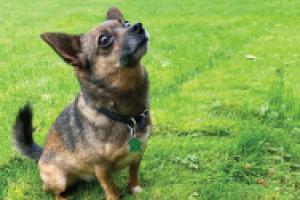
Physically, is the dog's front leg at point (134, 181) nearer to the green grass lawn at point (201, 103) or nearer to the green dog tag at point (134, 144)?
the green grass lawn at point (201, 103)

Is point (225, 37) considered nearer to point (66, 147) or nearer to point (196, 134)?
point (196, 134)

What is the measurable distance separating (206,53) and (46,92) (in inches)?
124

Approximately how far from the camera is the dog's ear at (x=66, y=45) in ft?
12.6

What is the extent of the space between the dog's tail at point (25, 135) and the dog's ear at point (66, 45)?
0.74 metres

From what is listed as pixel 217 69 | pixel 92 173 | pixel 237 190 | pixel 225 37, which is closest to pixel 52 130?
pixel 92 173

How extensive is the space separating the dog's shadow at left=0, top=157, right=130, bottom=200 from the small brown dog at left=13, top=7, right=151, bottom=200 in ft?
0.96

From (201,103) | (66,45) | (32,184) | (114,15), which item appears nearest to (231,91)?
(201,103)

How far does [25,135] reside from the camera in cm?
464

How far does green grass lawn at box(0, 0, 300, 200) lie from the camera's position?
467 centimetres

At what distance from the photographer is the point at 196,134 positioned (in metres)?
5.61

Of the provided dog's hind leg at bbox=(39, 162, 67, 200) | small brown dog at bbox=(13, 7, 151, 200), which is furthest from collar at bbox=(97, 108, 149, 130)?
dog's hind leg at bbox=(39, 162, 67, 200)

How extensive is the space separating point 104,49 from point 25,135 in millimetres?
1173

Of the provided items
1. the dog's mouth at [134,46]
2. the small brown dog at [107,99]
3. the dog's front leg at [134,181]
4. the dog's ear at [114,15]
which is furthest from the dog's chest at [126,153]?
the dog's ear at [114,15]

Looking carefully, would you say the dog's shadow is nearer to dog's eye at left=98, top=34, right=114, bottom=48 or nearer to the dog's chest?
the dog's chest
